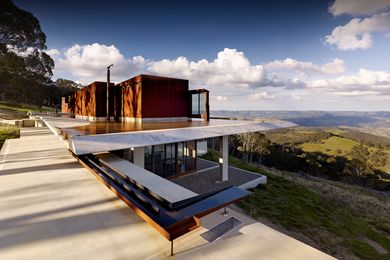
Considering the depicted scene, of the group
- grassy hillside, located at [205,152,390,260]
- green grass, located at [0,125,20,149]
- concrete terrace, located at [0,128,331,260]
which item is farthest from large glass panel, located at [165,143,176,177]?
green grass, located at [0,125,20,149]

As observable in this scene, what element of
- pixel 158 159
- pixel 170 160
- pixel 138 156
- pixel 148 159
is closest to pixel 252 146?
pixel 170 160

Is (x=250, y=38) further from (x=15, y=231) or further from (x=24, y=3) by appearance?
(x=15, y=231)

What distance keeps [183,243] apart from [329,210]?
15.1 metres

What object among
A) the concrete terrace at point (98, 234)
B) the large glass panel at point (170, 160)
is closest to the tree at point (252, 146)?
the large glass panel at point (170, 160)

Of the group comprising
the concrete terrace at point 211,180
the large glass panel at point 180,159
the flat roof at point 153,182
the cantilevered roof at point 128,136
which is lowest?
the concrete terrace at point 211,180

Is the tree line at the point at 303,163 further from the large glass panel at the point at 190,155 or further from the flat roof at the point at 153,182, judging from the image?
the flat roof at the point at 153,182

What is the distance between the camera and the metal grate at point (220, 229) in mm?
3493

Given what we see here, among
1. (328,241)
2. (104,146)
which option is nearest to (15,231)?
(104,146)

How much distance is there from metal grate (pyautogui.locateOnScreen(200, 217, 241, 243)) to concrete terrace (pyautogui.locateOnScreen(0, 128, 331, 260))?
0.08m

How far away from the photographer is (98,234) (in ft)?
11.9

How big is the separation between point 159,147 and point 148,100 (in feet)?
15.0

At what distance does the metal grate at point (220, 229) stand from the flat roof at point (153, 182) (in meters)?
0.98

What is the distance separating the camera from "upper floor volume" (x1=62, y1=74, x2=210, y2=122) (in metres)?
15.4

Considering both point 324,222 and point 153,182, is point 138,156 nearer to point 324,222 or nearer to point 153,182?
point 153,182
